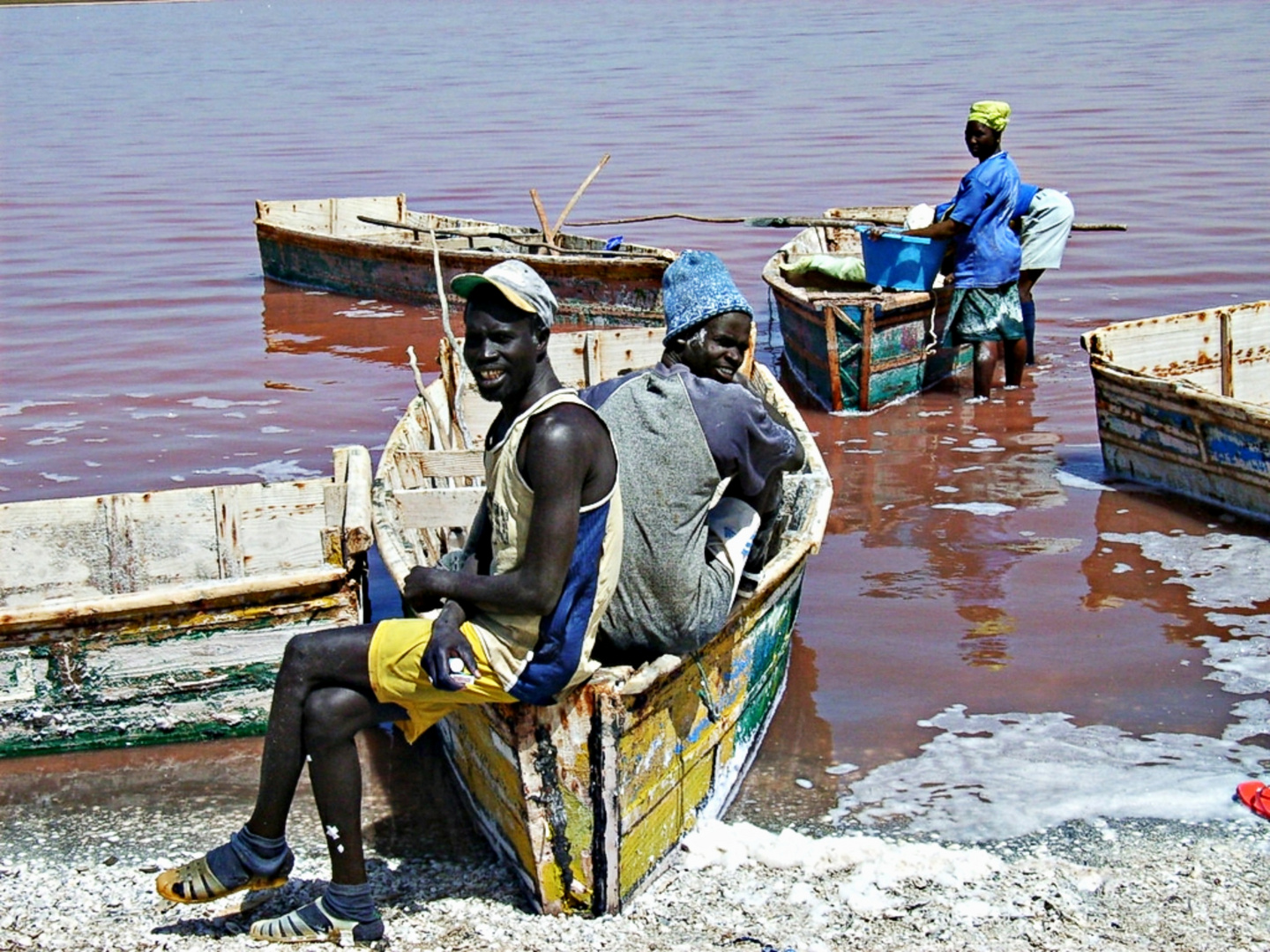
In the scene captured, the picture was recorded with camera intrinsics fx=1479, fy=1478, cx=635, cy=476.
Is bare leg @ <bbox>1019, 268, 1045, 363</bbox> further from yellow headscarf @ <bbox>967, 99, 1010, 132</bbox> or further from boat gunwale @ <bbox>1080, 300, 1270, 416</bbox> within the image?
boat gunwale @ <bbox>1080, 300, 1270, 416</bbox>

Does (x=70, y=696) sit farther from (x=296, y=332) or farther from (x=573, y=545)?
(x=296, y=332)

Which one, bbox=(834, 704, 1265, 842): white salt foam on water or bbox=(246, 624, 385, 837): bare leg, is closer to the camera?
Result: bbox=(246, 624, 385, 837): bare leg

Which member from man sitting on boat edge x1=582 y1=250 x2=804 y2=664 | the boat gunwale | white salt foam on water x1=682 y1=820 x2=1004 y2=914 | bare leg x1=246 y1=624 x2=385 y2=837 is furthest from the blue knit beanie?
the boat gunwale

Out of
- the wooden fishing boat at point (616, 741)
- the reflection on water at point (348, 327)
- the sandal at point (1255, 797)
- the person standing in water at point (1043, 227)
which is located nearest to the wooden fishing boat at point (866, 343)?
the person standing in water at point (1043, 227)

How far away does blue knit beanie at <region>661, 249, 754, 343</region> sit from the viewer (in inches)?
152

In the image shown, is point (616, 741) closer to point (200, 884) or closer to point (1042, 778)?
point (200, 884)

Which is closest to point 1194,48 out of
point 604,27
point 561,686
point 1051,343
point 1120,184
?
point 1120,184

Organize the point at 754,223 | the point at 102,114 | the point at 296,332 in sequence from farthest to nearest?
the point at 102,114, the point at 296,332, the point at 754,223

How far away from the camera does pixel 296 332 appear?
42.7 feet

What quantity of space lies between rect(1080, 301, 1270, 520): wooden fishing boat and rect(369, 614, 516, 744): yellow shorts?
460 cm

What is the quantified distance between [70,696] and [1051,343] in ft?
28.0

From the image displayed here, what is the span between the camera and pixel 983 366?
9.71 meters

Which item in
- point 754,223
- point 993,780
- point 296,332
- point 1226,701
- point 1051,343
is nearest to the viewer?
point 993,780

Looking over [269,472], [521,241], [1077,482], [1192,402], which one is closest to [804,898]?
[1192,402]
